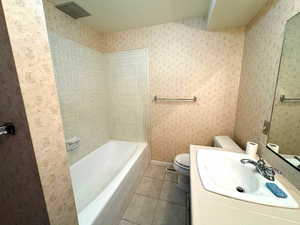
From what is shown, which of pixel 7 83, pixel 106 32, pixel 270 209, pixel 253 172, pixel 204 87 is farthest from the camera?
pixel 106 32


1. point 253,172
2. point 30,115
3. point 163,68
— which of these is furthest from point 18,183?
point 163,68

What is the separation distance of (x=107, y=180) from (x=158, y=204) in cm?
80

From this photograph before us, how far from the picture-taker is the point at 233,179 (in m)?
0.96

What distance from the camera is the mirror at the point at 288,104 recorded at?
780 millimetres

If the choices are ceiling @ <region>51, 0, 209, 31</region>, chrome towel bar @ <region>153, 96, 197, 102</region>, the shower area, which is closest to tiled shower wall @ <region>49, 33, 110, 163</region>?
the shower area

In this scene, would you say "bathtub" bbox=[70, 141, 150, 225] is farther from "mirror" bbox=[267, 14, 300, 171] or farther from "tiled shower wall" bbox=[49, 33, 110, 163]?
"mirror" bbox=[267, 14, 300, 171]

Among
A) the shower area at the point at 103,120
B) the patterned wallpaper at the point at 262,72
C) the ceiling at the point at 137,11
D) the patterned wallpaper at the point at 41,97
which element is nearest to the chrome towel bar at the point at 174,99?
the shower area at the point at 103,120

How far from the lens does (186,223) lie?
1290mm

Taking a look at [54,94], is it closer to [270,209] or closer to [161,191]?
[270,209]

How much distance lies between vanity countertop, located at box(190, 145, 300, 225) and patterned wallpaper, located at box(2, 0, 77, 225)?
0.66 meters

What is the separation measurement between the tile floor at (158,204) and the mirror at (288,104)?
3.72 ft

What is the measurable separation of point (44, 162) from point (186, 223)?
A: 1.45 m

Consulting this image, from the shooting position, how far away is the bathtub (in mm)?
1030

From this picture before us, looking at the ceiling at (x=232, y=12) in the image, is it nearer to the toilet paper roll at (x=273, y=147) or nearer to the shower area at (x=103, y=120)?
the shower area at (x=103, y=120)
